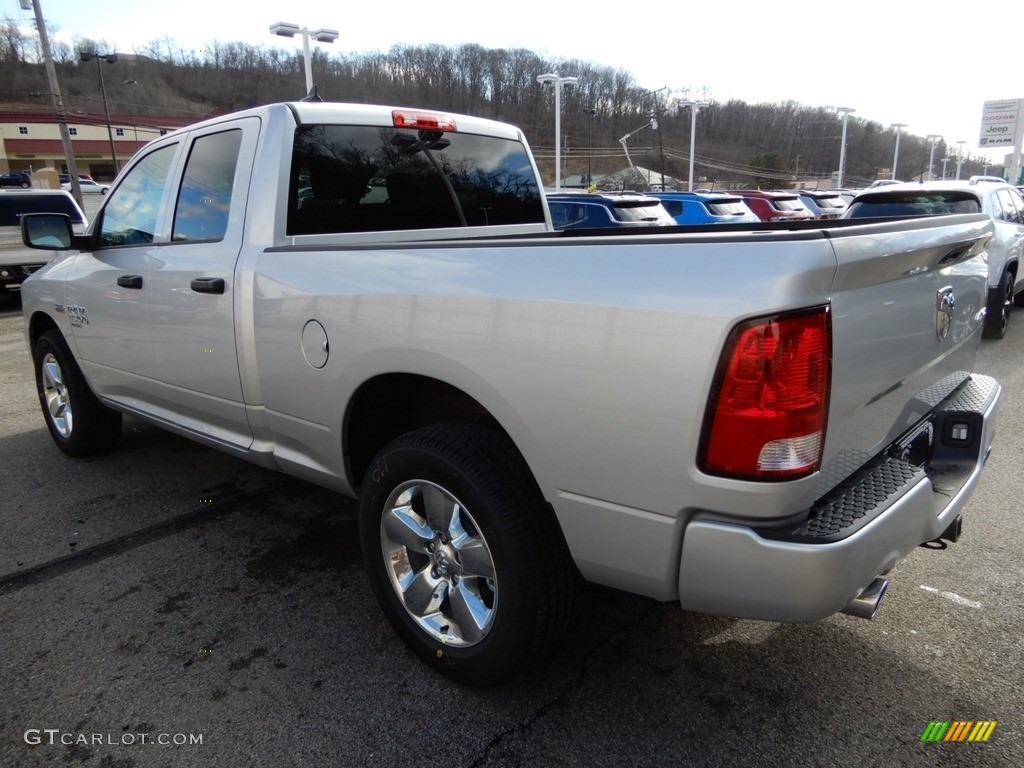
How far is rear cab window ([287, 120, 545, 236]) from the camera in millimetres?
3156

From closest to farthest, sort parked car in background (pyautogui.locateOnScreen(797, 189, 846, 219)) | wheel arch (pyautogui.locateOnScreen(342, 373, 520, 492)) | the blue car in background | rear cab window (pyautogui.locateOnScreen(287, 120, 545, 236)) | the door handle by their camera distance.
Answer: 1. wheel arch (pyautogui.locateOnScreen(342, 373, 520, 492))
2. the door handle
3. rear cab window (pyautogui.locateOnScreen(287, 120, 545, 236))
4. the blue car in background
5. parked car in background (pyautogui.locateOnScreen(797, 189, 846, 219))

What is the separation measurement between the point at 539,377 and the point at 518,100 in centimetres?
9545

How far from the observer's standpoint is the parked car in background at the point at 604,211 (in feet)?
38.7

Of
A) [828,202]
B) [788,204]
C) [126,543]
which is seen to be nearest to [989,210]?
[126,543]

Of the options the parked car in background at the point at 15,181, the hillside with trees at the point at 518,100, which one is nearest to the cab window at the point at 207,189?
the hillside with trees at the point at 518,100

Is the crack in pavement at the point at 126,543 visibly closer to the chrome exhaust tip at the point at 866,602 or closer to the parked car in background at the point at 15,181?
the chrome exhaust tip at the point at 866,602

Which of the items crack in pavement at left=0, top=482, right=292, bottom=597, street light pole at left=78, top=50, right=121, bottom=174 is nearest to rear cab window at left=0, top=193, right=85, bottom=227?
crack in pavement at left=0, top=482, right=292, bottom=597

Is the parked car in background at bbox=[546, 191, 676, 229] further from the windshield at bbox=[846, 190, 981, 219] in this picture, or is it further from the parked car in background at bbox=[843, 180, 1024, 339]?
the parked car in background at bbox=[843, 180, 1024, 339]

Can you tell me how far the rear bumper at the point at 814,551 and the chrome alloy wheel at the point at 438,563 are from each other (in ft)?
2.30

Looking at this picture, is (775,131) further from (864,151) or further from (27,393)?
(27,393)

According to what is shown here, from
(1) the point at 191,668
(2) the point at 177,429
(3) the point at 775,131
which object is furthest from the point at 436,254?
(3) the point at 775,131

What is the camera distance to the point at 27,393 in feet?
22.0

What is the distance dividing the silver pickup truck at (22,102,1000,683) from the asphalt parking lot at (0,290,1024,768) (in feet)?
0.93

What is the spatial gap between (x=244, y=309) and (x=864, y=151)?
124795 millimetres
